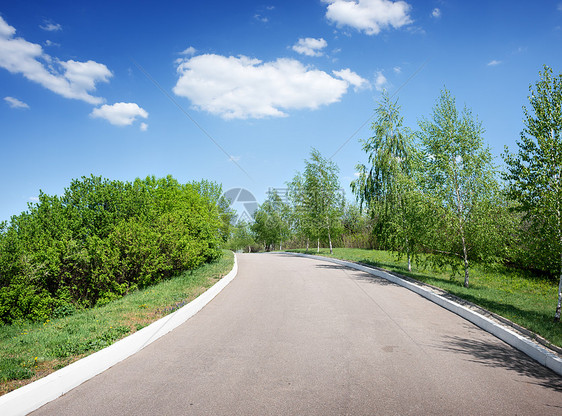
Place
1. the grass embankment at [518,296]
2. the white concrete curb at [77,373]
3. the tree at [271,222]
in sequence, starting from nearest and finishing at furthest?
the white concrete curb at [77,373], the grass embankment at [518,296], the tree at [271,222]

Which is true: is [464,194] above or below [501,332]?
above

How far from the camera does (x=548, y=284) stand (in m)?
15.2

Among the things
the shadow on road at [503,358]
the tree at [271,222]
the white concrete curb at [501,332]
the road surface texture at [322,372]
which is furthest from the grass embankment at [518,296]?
the tree at [271,222]

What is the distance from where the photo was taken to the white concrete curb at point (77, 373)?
12.2 feet

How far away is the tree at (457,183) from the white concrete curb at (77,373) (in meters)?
11.4

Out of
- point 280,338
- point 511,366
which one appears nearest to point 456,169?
point 511,366

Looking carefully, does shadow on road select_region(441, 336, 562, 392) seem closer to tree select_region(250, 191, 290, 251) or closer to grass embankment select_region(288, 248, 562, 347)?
grass embankment select_region(288, 248, 562, 347)

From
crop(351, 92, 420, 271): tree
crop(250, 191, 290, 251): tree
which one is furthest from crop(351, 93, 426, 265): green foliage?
crop(250, 191, 290, 251): tree

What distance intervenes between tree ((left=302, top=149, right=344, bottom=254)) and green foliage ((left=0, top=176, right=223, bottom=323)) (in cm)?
Result: 1579

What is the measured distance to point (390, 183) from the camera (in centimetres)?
1812

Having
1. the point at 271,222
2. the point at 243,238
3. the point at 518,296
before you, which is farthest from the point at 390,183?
the point at 243,238

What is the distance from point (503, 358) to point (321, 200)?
25.1m

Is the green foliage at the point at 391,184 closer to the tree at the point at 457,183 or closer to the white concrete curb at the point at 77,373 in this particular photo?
the tree at the point at 457,183

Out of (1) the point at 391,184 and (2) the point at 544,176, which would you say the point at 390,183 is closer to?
(1) the point at 391,184
